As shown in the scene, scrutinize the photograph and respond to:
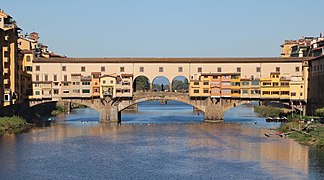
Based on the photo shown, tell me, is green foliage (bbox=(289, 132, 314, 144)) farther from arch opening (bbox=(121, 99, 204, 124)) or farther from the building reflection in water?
arch opening (bbox=(121, 99, 204, 124))

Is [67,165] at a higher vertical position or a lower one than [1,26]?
lower

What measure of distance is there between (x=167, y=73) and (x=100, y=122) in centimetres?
997

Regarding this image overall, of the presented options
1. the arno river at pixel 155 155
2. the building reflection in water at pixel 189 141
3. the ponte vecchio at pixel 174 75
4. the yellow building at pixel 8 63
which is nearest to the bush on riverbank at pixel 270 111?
the ponte vecchio at pixel 174 75

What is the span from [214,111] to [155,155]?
2793cm

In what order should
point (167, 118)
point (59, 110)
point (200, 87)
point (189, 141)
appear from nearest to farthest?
point (189, 141) < point (200, 87) < point (167, 118) < point (59, 110)

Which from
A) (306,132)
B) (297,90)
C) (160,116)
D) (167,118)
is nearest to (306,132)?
(306,132)

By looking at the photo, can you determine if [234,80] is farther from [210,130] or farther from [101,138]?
[101,138]

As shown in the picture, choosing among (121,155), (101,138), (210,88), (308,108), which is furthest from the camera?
(210,88)

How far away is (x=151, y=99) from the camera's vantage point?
219ft

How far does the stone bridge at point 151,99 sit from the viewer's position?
65.8 metres

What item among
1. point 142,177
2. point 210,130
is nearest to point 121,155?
point 142,177

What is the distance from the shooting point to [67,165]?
3500cm

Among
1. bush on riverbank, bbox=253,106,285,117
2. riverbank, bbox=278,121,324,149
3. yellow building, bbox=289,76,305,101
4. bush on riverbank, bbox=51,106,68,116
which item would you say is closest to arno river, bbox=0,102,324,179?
riverbank, bbox=278,121,324,149

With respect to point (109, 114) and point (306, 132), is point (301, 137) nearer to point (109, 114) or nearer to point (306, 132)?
point (306, 132)
